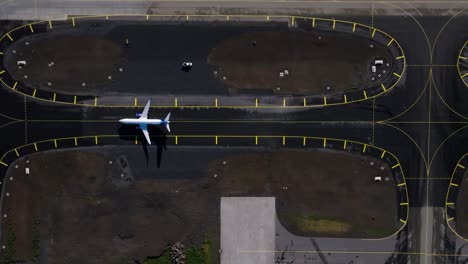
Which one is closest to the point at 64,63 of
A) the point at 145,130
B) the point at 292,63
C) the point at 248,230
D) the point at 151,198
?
the point at 145,130

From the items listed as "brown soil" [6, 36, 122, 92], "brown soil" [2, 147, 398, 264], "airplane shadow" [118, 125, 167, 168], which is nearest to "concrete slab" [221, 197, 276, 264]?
"brown soil" [2, 147, 398, 264]

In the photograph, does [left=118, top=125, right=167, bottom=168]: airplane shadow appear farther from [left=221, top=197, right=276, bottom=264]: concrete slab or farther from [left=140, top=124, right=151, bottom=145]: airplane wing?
[left=221, top=197, right=276, bottom=264]: concrete slab

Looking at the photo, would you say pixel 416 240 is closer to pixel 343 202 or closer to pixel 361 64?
pixel 343 202

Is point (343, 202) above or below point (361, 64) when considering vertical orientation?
below

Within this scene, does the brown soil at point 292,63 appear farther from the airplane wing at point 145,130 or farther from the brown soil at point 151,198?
the airplane wing at point 145,130

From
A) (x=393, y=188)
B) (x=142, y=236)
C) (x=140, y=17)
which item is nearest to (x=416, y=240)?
(x=393, y=188)

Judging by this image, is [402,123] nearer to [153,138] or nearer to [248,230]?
[248,230]
